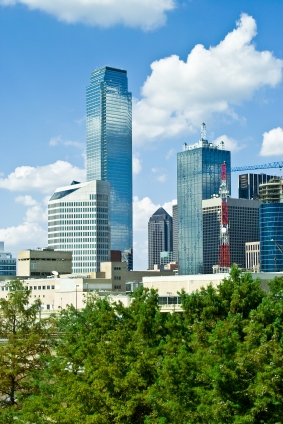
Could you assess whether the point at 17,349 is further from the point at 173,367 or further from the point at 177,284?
the point at 177,284

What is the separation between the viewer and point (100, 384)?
146 ft

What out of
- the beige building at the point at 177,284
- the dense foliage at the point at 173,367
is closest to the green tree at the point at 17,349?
the dense foliage at the point at 173,367

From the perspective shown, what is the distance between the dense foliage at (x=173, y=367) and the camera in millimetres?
37344

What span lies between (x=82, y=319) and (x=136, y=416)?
3095 cm

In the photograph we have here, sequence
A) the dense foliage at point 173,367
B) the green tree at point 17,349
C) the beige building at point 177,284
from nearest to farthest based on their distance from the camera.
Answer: the dense foliage at point 173,367 < the green tree at point 17,349 < the beige building at point 177,284

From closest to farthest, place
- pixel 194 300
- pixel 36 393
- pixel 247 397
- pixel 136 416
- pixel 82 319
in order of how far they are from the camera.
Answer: pixel 247 397, pixel 136 416, pixel 36 393, pixel 194 300, pixel 82 319

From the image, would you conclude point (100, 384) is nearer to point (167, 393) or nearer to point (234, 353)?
point (167, 393)

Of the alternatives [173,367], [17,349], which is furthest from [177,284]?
[173,367]

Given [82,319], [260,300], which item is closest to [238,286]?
[260,300]

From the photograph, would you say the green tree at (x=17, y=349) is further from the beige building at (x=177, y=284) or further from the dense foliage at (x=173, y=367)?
the beige building at (x=177, y=284)

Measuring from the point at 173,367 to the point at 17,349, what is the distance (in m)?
17.0

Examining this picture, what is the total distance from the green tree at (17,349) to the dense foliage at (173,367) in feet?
1.80

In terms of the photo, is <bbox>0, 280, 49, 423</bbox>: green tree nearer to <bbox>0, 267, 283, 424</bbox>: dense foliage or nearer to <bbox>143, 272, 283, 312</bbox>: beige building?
<bbox>0, 267, 283, 424</bbox>: dense foliage

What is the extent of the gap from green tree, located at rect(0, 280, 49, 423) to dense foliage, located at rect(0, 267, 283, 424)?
21.6 inches
